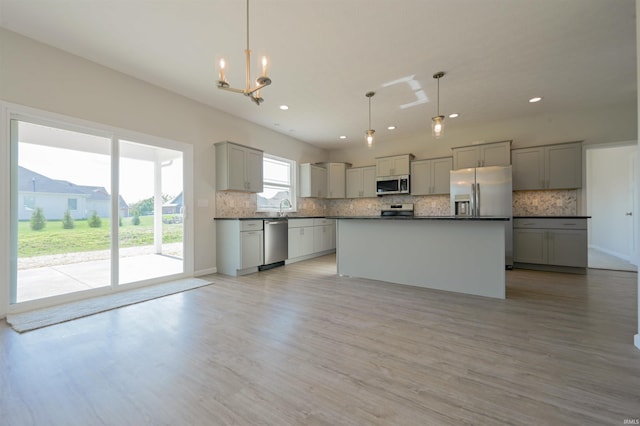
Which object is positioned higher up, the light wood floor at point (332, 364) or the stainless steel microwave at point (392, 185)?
the stainless steel microwave at point (392, 185)

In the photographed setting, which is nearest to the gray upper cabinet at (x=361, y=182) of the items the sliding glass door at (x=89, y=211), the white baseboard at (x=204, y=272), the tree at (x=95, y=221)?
the white baseboard at (x=204, y=272)

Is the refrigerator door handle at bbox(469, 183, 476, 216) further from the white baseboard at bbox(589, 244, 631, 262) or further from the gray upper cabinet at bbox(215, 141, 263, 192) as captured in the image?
the gray upper cabinet at bbox(215, 141, 263, 192)

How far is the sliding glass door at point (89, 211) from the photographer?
2.76 meters

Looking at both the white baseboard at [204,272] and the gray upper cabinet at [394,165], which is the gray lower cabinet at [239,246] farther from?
the gray upper cabinet at [394,165]

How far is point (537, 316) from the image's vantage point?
8.17ft

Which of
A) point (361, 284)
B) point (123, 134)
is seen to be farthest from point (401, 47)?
point (123, 134)

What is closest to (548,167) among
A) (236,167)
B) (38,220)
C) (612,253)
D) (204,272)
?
(612,253)

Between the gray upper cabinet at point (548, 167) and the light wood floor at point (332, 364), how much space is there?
241 centimetres

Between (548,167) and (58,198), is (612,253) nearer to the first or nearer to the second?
(548,167)

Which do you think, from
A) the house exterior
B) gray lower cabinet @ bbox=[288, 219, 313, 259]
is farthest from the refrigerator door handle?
the house exterior

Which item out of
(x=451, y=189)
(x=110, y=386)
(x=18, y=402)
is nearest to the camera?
(x=18, y=402)

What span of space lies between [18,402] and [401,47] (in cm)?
417

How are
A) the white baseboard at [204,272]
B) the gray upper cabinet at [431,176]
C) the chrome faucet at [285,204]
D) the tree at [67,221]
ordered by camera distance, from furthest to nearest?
the chrome faucet at [285,204] → the gray upper cabinet at [431,176] → the white baseboard at [204,272] → the tree at [67,221]

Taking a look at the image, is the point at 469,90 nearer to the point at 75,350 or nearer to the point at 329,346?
the point at 329,346
